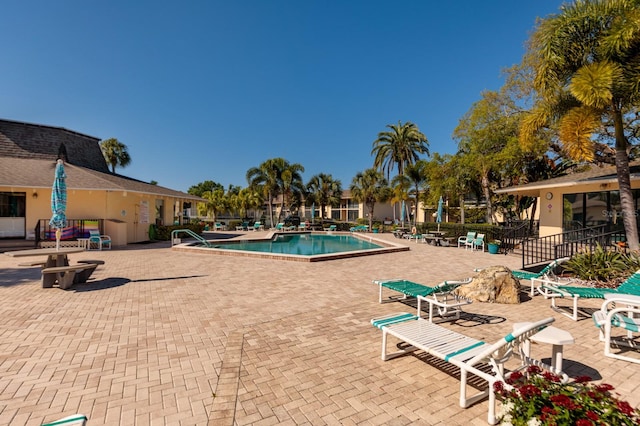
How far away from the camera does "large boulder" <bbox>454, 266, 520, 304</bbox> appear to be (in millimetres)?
6598

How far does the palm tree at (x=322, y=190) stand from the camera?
40.4 m

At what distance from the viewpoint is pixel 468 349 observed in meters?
3.36

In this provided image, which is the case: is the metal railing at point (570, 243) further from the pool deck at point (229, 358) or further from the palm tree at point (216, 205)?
the palm tree at point (216, 205)

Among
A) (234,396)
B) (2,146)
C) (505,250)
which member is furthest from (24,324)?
(2,146)

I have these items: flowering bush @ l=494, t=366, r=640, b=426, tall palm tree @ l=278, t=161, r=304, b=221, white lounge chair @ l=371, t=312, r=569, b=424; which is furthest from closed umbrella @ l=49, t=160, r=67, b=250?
tall palm tree @ l=278, t=161, r=304, b=221

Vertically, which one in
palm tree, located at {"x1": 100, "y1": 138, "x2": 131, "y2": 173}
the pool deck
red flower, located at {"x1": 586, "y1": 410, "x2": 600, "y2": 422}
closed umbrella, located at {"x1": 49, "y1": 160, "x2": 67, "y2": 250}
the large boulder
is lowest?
the pool deck

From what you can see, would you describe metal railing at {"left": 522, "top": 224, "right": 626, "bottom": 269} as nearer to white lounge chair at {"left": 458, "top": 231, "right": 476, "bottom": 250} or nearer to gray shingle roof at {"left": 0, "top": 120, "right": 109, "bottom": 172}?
white lounge chair at {"left": 458, "top": 231, "right": 476, "bottom": 250}

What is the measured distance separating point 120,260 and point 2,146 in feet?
53.4

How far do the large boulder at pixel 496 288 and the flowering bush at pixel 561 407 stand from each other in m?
4.56

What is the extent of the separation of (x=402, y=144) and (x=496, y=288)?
28041 mm

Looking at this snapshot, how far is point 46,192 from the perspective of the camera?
16.7 metres

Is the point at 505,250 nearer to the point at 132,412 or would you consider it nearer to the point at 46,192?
the point at 132,412

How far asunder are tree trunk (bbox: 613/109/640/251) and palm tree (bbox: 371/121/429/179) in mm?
23437

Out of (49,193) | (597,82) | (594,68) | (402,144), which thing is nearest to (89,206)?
(49,193)
